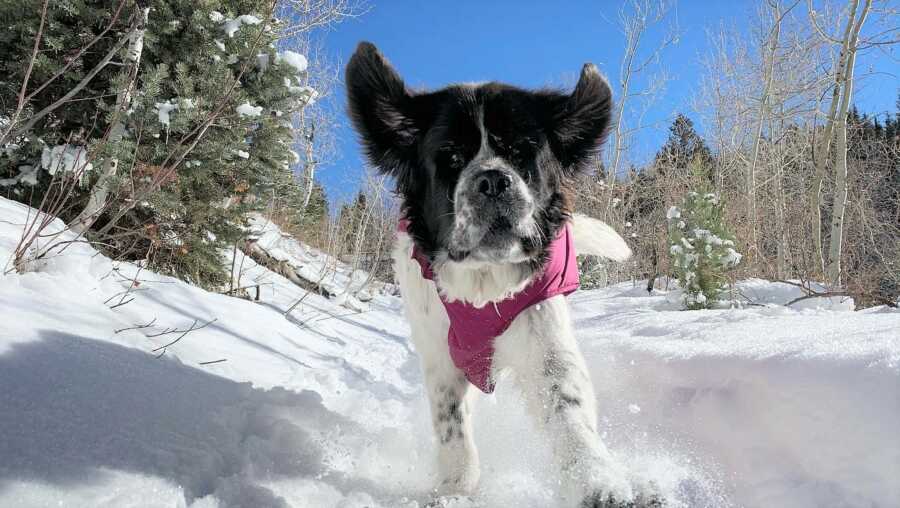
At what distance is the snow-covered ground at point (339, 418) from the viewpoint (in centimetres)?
170

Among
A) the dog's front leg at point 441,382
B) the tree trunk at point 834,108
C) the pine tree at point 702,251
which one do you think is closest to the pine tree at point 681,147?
the tree trunk at point 834,108

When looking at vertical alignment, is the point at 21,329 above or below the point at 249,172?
below

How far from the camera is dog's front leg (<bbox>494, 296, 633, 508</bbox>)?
1748 millimetres

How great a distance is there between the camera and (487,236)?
2.14 m

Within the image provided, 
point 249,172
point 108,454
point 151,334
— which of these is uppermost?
point 249,172

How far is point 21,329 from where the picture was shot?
83.7 inches

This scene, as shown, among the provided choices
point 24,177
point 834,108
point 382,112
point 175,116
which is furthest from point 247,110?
point 834,108

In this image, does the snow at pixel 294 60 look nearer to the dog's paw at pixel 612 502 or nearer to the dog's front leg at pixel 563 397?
the dog's front leg at pixel 563 397

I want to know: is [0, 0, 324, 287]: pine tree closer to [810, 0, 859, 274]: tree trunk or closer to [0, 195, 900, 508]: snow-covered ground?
[0, 195, 900, 508]: snow-covered ground

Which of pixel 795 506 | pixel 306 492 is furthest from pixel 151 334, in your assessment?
pixel 795 506

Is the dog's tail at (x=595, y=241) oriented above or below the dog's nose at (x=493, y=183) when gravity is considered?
below

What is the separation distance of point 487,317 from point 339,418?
1.13m

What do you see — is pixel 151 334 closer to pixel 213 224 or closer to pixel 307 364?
pixel 307 364

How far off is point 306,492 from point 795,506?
5.66 ft
